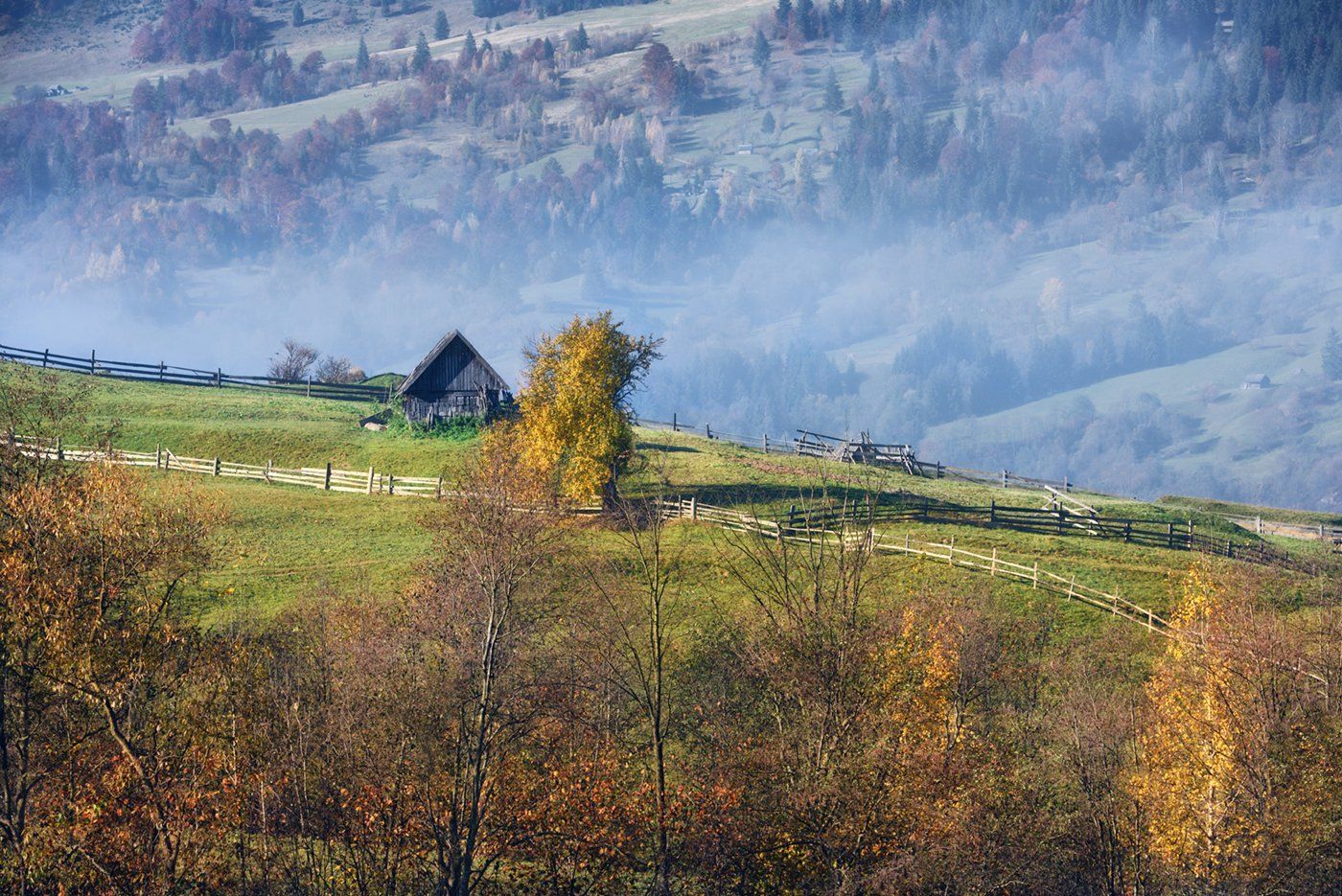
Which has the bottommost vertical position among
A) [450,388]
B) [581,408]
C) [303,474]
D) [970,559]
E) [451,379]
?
[970,559]

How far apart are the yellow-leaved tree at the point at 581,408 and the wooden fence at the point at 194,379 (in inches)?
1426

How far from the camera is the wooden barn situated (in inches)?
3248

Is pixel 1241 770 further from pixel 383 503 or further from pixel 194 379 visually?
pixel 194 379

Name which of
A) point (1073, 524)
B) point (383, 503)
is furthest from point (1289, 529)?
point (383, 503)

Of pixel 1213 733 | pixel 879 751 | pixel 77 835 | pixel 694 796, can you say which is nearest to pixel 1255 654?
pixel 1213 733

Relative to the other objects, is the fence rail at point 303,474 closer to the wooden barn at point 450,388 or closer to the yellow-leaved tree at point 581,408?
the yellow-leaved tree at point 581,408

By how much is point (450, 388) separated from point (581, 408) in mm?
20129

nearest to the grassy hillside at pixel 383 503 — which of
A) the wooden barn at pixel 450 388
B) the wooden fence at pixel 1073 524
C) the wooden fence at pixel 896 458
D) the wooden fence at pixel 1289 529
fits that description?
the wooden fence at pixel 1073 524

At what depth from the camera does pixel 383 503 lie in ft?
223

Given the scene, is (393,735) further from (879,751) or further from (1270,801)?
(1270,801)

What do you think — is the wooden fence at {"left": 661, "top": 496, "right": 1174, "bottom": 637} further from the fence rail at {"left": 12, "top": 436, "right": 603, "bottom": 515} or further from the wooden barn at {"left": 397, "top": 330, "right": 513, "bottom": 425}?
the wooden barn at {"left": 397, "top": 330, "right": 513, "bottom": 425}

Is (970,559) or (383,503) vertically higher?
(383,503)

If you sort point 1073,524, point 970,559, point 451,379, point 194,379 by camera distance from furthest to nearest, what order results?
point 194,379
point 451,379
point 1073,524
point 970,559

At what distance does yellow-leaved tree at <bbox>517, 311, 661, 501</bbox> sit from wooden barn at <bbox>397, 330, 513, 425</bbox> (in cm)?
1499
